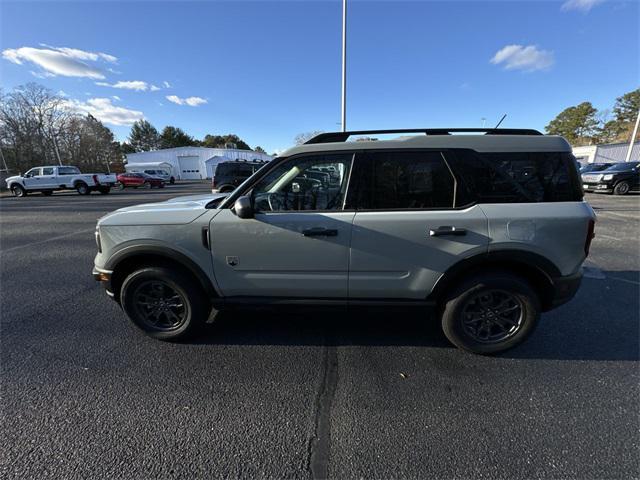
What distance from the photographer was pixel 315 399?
2230 millimetres

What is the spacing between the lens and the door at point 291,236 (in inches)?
101

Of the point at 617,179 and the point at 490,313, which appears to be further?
the point at 617,179

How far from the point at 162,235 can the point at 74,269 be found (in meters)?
3.76

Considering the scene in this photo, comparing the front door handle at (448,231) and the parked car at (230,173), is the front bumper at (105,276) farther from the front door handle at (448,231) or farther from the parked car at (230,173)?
the parked car at (230,173)

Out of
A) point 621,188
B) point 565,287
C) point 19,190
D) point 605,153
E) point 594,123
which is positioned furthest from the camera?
point 594,123

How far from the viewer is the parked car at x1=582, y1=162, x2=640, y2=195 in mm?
14906

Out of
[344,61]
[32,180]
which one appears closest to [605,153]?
[344,61]

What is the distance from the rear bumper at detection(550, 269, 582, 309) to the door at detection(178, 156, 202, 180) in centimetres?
6138

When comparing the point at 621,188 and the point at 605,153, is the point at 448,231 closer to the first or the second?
the point at 621,188

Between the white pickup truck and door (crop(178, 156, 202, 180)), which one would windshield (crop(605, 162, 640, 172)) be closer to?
the white pickup truck

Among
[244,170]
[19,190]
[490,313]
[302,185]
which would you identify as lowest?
[490,313]

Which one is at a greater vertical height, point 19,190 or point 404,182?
point 404,182

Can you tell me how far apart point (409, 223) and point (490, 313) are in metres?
1.15

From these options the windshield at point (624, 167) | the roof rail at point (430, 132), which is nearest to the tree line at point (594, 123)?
the windshield at point (624, 167)
